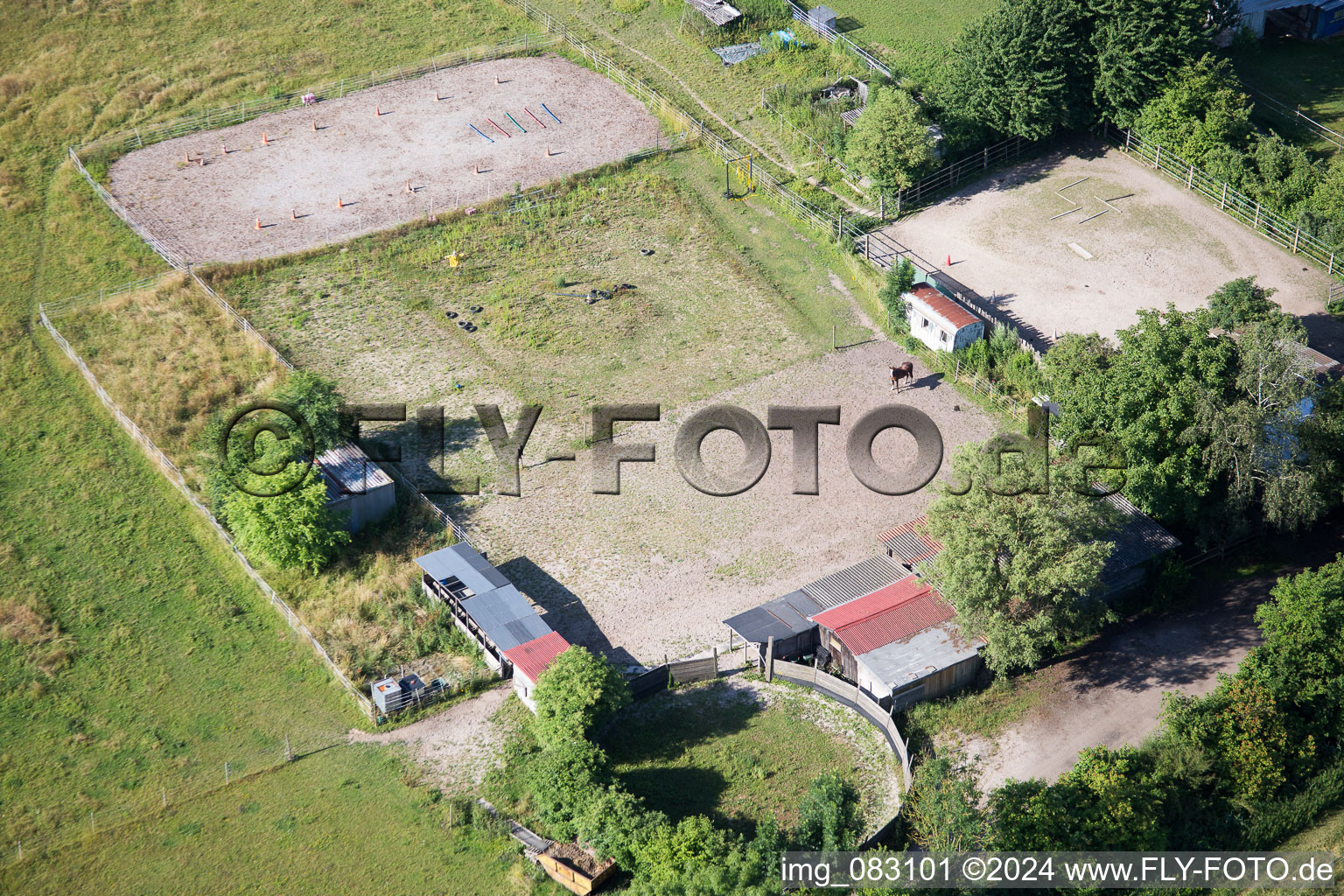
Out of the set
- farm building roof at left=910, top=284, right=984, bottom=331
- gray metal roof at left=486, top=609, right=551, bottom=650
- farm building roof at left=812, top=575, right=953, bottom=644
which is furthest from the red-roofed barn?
farm building roof at left=910, top=284, right=984, bottom=331

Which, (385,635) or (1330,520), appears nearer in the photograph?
(385,635)

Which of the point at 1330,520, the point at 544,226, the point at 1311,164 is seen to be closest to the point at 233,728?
the point at 544,226

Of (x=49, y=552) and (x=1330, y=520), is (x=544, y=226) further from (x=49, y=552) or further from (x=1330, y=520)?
(x=1330, y=520)

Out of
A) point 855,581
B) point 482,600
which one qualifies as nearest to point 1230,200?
point 855,581

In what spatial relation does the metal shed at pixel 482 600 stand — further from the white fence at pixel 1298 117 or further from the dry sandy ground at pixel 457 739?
the white fence at pixel 1298 117

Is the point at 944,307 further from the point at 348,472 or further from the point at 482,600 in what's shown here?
the point at 348,472

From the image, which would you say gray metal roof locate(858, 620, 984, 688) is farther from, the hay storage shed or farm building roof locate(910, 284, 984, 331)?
farm building roof locate(910, 284, 984, 331)
